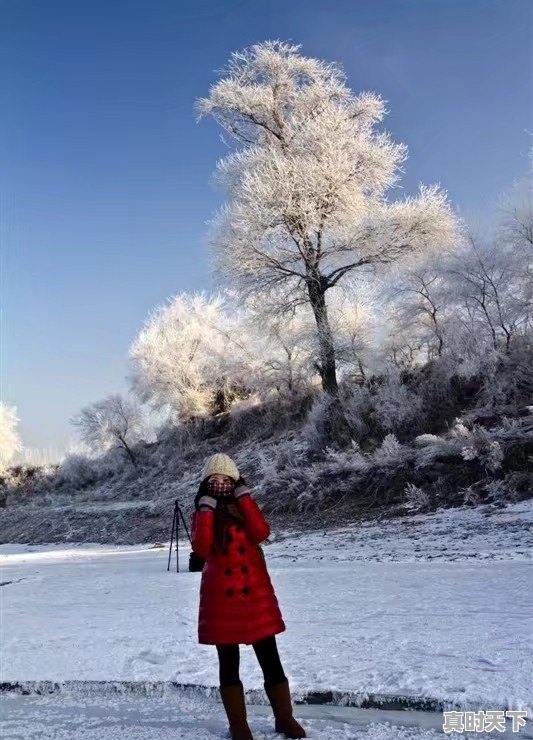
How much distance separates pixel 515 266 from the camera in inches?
767

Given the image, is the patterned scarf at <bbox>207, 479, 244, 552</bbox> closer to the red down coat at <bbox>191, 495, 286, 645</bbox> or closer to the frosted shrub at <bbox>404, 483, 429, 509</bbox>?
the red down coat at <bbox>191, 495, 286, 645</bbox>

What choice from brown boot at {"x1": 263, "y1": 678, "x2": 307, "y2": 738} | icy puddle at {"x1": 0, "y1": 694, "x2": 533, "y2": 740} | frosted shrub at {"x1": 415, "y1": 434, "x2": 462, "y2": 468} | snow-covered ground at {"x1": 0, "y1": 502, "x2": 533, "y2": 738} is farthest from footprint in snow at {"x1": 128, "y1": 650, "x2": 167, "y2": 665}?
frosted shrub at {"x1": 415, "y1": 434, "x2": 462, "y2": 468}

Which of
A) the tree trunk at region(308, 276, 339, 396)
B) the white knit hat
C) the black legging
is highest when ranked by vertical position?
the tree trunk at region(308, 276, 339, 396)

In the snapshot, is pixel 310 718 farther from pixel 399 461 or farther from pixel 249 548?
pixel 399 461

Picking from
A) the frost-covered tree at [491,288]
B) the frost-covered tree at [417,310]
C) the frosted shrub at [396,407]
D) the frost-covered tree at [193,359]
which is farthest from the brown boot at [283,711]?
the frost-covered tree at [193,359]

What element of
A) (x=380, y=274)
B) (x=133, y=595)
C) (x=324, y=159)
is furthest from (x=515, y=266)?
(x=133, y=595)

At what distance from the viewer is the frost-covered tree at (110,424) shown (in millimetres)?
35812

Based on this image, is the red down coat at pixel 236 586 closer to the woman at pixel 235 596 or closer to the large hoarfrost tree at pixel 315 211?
the woman at pixel 235 596

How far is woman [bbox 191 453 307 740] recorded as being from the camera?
3.34 meters

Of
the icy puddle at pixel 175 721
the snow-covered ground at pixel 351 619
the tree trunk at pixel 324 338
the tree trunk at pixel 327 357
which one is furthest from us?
the tree trunk at pixel 324 338

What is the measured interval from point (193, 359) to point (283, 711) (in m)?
32.6

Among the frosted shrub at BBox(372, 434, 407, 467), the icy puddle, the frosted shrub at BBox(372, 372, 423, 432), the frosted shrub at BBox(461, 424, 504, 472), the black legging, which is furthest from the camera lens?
the frosted shrub at BBox(372, 372, 423, 432)

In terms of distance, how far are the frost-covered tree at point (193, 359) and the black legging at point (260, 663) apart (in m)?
27.5

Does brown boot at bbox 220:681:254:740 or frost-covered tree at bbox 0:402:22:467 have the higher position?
frost-covered tree at bbox 0:402:22:467
